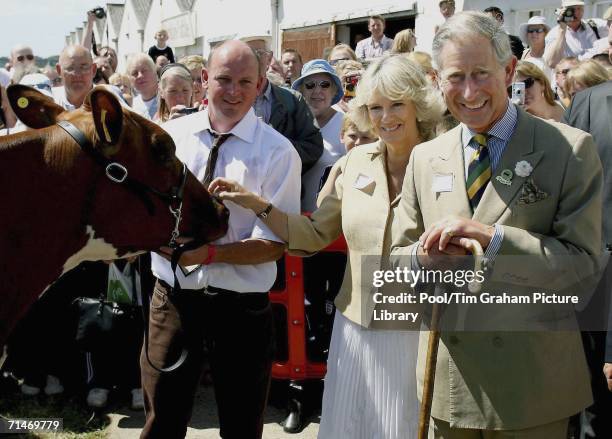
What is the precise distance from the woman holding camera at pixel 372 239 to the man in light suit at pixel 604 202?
1.14 metres

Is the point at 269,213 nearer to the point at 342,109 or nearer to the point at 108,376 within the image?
the point at 108,376

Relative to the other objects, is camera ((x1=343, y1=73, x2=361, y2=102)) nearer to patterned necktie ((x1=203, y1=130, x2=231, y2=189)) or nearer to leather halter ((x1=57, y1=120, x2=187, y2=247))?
patterned necktie ((x1=203, y1=130, x2=231, y2=189))

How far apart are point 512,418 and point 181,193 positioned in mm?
1684

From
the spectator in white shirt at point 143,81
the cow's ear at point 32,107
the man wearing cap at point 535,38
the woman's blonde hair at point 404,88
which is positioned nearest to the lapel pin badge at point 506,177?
the woman's blonde hair at point 404,88

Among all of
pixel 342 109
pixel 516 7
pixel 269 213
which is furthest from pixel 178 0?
pixel 269 213

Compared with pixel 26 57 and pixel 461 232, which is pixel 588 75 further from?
pixel 26 57

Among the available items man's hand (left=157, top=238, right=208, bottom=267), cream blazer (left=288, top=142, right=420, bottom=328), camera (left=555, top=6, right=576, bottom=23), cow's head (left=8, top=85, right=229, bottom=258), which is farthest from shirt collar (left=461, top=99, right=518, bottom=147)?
camera (left=555, top=6, right=576, bottom=23)

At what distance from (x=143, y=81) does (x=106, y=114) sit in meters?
5.83

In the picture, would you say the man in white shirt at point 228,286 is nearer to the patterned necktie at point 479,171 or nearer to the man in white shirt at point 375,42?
the patterned necktie at point 479,171

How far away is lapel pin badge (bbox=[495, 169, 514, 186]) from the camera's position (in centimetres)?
244

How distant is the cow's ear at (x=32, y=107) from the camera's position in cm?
294

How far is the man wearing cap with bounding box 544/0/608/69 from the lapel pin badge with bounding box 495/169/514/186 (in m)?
6.46

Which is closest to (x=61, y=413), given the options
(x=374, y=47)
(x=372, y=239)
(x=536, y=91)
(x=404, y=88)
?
(x=372, y=239)

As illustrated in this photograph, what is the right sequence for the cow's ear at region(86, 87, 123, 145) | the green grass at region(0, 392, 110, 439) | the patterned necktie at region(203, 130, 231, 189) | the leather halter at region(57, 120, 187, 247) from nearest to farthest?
the cow's ear at region(86, 87, 123, 145) → the leather halter at region(57, 120, 187, 247) → the patterned necktie at region(203, 130, 231, 189) → the green grass at region(0, 392, 110, 439)
